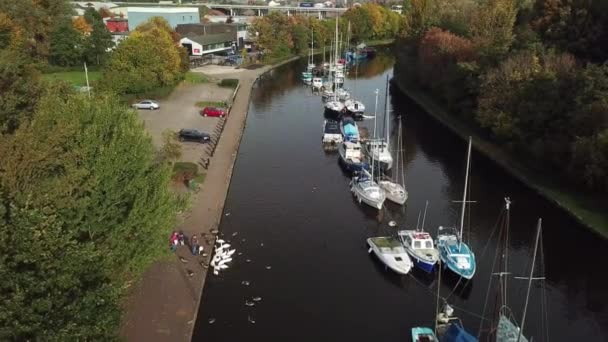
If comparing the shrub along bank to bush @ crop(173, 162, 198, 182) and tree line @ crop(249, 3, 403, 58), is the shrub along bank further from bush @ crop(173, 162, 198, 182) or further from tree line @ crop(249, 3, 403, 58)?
tree line @ crop(249, 3, 403, 58)

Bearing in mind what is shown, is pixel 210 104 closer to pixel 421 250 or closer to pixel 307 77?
pixel 307 77

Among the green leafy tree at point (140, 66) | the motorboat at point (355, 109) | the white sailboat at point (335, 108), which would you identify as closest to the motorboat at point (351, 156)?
the motorboat at point (355, 109)

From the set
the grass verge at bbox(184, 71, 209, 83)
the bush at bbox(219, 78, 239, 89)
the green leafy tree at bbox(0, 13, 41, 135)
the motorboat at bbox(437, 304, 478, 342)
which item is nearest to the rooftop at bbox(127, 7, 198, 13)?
the grass verge at bbox(184, 71, 209, 83)

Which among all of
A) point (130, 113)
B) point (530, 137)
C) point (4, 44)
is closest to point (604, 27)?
point (530, 137)

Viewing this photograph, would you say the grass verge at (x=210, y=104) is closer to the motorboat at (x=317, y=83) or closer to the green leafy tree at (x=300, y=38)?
the motorboat at (x=317, y=83)

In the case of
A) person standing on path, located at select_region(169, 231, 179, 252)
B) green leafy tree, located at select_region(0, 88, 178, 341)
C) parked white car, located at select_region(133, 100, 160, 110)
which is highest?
green leafy tree, located at select_region(0, 88, 178, 341)

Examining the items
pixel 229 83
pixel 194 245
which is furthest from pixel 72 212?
pixel 229 83
